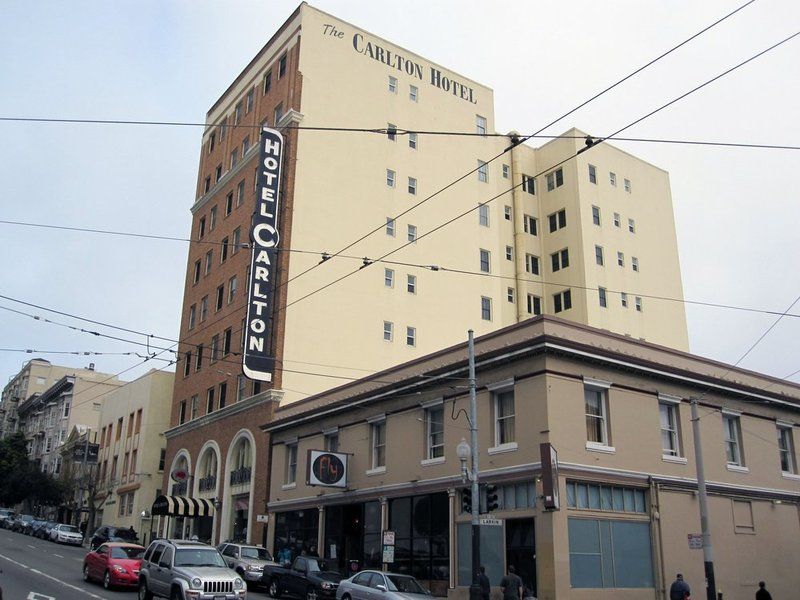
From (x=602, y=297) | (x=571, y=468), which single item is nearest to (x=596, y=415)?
(x=571, y=468)

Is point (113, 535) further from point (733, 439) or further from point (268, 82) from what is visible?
point (733, 439)

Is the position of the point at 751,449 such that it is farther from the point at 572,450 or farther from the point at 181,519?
the point at 181,519

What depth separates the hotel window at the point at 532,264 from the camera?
5807 centimetres

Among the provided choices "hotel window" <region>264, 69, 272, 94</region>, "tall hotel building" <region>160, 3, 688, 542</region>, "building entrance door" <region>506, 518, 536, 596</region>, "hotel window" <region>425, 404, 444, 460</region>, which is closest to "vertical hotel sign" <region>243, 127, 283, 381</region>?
"tall hotel building" <region>160, 3, 688, 542</region>

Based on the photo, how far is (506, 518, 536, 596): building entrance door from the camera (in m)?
25.2

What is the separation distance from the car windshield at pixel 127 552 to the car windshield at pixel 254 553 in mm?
6280

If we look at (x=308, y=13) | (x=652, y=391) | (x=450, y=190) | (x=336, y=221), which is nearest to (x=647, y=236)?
(x=450, y=190)

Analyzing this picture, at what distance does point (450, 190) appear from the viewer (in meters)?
54.5

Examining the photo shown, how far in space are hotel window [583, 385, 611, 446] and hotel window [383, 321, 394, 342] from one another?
21952 millimetres

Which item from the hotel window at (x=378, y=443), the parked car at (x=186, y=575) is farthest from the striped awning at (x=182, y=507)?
the parked car at (x=186, y=575)

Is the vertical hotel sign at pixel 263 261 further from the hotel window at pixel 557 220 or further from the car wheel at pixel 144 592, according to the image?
the car wheel at pixel 144 592

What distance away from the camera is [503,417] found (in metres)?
27.9

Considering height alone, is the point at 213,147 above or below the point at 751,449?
above

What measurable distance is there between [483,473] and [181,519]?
32.4 m
